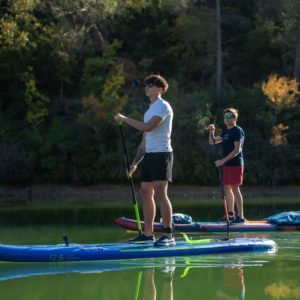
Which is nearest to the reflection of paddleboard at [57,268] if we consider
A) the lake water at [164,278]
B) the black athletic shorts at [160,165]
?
the lake water at [164,278]

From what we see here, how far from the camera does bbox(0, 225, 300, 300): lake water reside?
19.9 ft

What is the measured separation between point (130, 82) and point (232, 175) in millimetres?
20748

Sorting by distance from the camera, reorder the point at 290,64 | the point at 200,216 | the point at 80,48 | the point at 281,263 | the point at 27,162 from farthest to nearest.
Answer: the point at 290,64 < the point at 80,48 < the point at 27,162 < the point at 200,216 < the point at 281,263

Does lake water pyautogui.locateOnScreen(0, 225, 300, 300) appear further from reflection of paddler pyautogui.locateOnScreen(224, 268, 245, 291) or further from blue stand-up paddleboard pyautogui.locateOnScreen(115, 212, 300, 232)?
blue stand-up paddleboard pyautogui.locateOnScreen(115, 212, 300, 232)

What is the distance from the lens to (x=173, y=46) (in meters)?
33.5

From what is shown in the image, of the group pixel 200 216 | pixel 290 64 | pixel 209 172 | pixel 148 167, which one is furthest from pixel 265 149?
pixel 148 167

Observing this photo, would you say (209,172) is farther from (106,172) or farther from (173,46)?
(173,46)

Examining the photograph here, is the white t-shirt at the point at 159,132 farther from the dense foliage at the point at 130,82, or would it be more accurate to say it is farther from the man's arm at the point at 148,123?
the dense foliage at the point at 130,82

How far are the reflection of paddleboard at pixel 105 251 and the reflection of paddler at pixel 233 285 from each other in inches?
34.7

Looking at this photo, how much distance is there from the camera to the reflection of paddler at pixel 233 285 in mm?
5961

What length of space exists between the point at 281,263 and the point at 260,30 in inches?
1023

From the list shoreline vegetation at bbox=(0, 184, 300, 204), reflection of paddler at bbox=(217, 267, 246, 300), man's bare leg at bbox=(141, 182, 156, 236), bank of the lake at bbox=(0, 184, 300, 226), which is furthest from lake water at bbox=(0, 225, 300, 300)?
shoreline vegetation at bbox=(0, 184, 300, 204)

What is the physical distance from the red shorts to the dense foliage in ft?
53.4

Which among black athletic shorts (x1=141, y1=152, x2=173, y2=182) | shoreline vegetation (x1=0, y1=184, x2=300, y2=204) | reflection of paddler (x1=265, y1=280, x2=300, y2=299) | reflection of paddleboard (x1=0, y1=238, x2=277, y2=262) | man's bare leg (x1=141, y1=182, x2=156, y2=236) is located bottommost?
shoreline vegetation (x1=0, y1=184, x2=300, y2=204)
